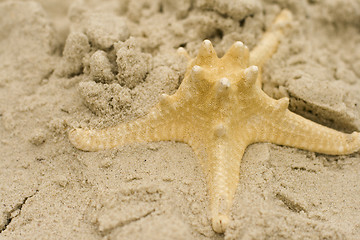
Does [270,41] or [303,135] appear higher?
[270,41]

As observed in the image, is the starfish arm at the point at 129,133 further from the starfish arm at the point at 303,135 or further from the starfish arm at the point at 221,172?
the starfish arm at the point at 303,135

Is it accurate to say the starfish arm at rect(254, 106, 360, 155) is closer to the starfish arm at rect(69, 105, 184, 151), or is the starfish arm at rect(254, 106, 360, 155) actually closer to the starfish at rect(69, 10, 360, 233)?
the starfish at rect(69, 10, 360, 233)

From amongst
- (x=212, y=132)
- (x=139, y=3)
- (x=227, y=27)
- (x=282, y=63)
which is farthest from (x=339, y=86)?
(x=139, y=3)

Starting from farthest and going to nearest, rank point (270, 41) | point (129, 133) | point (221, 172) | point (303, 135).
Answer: point (270, 41), point (303, 135), point (129, 133), point (221, 172)

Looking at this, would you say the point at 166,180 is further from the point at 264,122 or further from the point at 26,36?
the point at 26,36

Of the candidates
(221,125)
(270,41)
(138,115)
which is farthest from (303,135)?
(138,115)

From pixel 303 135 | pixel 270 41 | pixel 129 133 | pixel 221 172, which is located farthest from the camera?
pixel 270 41

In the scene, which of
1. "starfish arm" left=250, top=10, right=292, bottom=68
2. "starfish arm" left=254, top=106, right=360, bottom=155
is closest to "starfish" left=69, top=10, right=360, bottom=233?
"starfish arm" left=254, top=106, right=360, bottom=155

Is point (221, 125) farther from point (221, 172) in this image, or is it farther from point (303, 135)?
point (303, 135)
